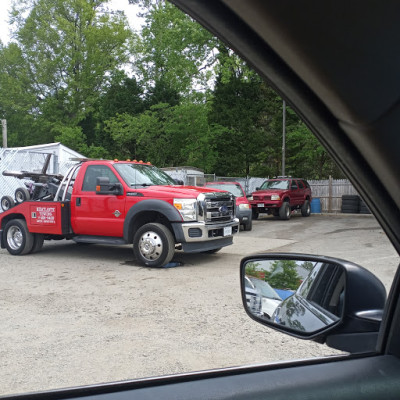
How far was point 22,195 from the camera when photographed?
396 inches

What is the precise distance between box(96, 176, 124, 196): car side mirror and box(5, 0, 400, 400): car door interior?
7083mm

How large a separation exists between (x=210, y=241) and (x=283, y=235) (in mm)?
4440

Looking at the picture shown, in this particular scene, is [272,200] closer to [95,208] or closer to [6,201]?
[95,208]

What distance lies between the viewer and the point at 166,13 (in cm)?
110

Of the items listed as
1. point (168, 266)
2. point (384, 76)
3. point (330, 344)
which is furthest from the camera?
point (168, 266)

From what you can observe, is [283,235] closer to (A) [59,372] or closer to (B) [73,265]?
(B) [73,265]

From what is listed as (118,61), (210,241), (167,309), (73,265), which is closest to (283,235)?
(210,241)

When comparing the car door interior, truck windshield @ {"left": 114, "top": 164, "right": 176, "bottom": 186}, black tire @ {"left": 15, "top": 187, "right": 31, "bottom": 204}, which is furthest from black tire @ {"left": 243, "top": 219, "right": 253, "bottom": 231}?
the car door interior

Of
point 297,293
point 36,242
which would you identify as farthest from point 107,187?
point 297,293

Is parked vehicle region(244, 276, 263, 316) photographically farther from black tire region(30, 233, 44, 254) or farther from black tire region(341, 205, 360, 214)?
black tire region(30, 233, 44, 254)

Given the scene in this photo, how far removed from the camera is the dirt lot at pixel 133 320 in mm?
3092

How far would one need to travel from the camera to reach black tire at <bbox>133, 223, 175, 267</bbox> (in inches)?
292

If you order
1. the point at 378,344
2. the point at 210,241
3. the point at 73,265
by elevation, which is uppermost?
the point at 378,344

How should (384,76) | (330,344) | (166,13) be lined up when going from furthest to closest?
1. (330,344)
2. (166,13)
3. (384,76)
